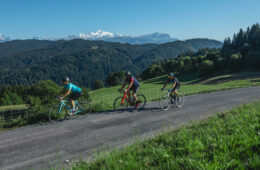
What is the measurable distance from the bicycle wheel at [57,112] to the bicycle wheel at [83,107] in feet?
2.41

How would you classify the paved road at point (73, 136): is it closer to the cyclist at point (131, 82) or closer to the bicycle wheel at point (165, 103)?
the bicycle wheel at point (165, 103)

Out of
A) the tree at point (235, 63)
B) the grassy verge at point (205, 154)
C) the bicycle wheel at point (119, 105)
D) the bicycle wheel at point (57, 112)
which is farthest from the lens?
the tree at point (235, 63)

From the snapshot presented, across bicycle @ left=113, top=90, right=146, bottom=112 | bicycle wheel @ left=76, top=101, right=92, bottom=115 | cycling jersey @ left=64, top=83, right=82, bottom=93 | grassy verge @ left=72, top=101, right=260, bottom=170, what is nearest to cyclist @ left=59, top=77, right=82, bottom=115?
cycling jersey @ left=64, top=83, right=82, bottom=93

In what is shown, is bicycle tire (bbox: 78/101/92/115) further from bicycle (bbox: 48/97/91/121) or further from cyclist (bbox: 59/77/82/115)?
cyclist (bbox: 59/77/82/115)

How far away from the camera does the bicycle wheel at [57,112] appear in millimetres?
9508

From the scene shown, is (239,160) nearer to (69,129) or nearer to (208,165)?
(208,165)

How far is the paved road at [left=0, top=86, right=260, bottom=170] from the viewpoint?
5.59 meters

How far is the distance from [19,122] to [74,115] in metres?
2.64

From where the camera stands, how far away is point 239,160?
3.11 meters

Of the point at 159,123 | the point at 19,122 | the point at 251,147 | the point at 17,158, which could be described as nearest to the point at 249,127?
the point at 251,147

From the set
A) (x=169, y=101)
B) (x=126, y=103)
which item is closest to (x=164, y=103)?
(x=169, y=101)

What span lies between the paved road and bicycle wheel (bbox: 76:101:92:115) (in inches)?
24.8

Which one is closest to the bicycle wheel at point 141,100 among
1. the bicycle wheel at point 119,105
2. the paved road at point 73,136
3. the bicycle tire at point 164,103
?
the bicycle wheel at point 119,105

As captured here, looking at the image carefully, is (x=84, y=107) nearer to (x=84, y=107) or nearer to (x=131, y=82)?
(x=84, y=107)
